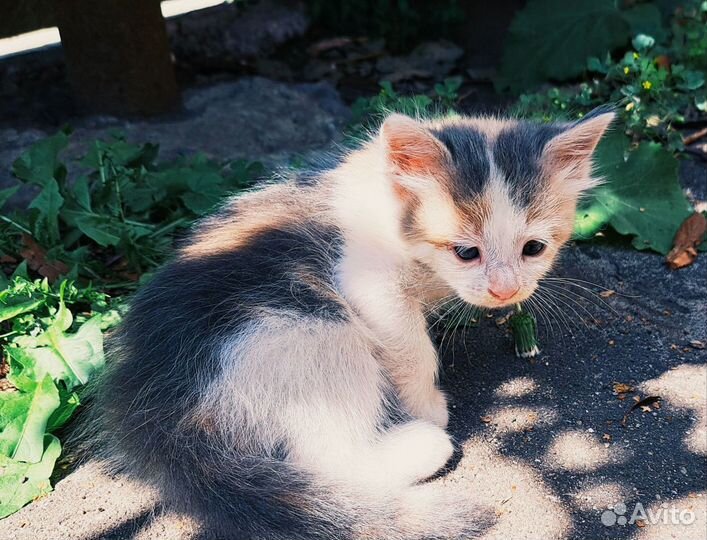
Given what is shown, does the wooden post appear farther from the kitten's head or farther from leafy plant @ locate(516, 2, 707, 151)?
the kitten's head

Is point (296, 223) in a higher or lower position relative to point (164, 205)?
higher

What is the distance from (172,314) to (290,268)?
1.44 feet

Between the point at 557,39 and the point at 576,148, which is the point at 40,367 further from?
the point at 557,39

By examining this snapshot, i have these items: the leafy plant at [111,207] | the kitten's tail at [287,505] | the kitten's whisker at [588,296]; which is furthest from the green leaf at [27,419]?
the kitten's whisker at [588,296]

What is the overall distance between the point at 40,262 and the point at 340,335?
1770mm

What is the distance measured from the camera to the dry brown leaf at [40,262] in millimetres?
3486

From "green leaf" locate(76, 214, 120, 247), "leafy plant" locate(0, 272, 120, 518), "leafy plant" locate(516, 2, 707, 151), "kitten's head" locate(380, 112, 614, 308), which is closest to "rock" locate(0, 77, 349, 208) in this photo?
"green leaf" locate(76, 214, 120, 247)

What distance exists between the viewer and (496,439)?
274cm

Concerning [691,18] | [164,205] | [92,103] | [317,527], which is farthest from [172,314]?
[691,18]

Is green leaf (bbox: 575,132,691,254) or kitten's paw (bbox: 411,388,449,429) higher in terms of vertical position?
green leaf (bbox: 575,132,691,254)

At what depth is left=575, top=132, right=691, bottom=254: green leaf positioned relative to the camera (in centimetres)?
369

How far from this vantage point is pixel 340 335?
2535 mm

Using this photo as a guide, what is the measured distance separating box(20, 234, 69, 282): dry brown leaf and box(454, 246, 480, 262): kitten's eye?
1975 mm

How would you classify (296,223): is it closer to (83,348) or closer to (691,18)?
(83,348)
